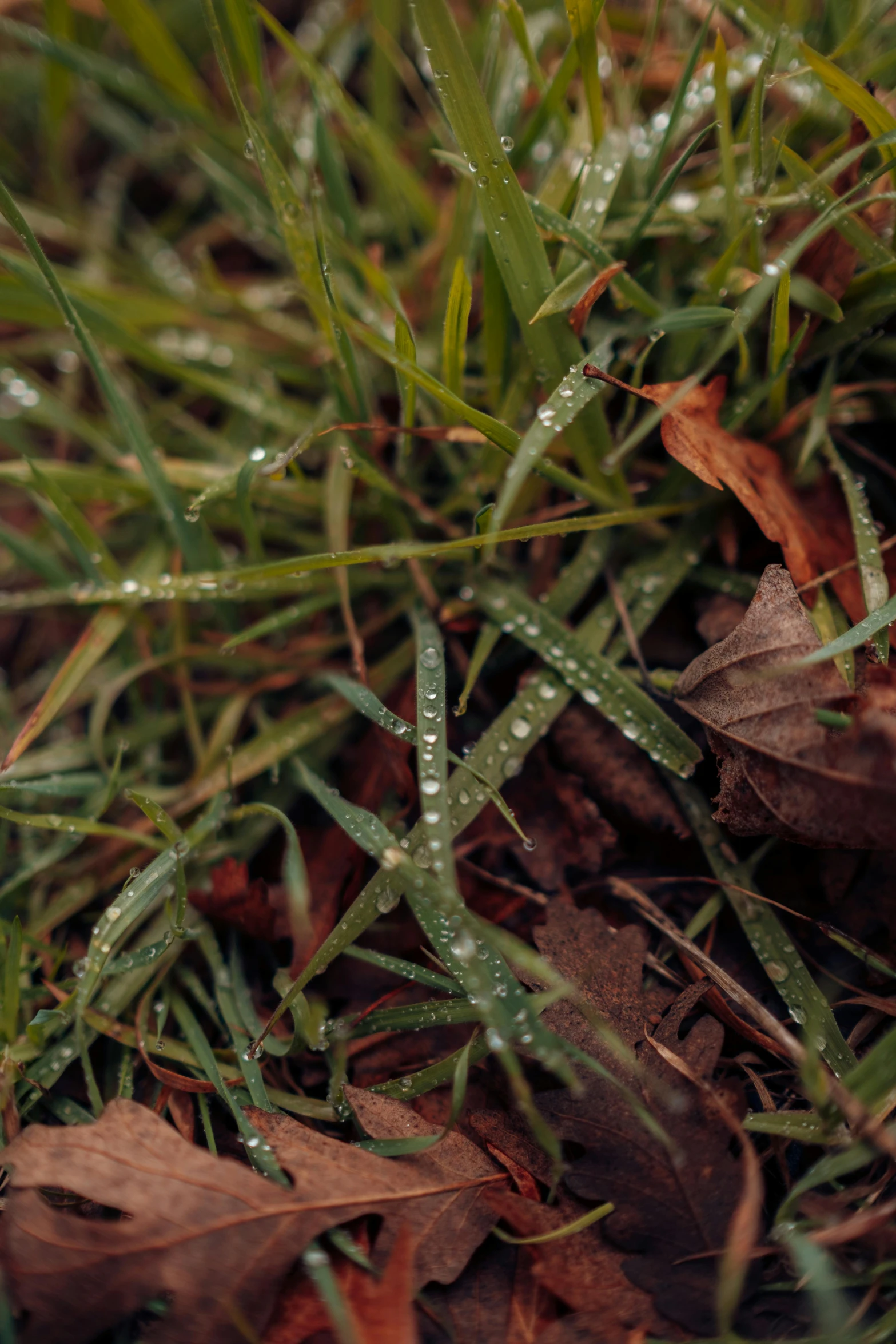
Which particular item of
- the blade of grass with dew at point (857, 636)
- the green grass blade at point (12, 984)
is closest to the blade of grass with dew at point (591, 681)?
the blade of grass with dew at point (857, 636)

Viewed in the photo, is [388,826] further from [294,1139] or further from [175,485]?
[175,485]

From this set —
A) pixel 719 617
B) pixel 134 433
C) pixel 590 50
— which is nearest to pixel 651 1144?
pixel 719 617

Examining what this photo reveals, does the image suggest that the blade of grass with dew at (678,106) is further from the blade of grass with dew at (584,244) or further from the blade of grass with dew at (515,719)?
the blade of grass with dew at (515,719)

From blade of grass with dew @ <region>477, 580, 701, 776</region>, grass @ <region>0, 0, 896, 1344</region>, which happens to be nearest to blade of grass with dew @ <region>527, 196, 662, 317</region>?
grass @ <region>0, 0, 896, 1344</region>

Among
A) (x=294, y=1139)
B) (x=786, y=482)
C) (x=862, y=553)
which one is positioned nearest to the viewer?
(x=294, y=1139)

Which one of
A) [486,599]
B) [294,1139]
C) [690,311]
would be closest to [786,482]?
[690,311]

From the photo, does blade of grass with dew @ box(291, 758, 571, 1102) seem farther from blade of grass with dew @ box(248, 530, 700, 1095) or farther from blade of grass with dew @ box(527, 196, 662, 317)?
blade of grass with dew @ box(527, 196, 662, 317)
